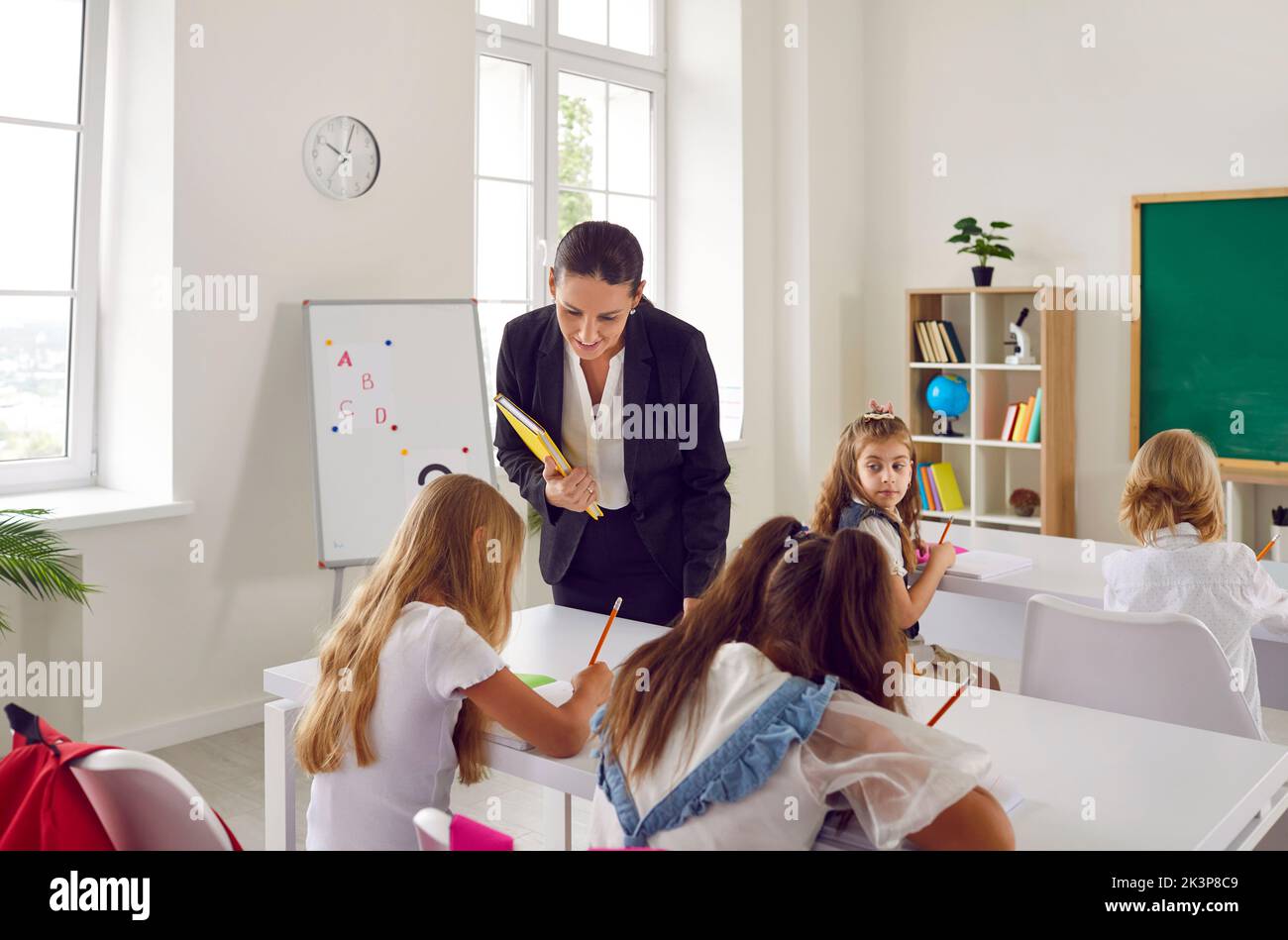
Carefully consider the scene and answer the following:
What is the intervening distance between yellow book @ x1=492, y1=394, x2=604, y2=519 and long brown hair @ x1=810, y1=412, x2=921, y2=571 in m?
0.63

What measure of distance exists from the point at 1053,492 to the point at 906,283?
1293 mm

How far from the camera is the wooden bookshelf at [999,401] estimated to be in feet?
17.2

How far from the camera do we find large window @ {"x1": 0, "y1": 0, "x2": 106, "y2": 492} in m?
3.76

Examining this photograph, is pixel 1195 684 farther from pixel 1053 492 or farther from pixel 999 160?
pixel 999 160

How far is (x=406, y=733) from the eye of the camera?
173cm

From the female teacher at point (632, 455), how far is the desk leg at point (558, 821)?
417 mm

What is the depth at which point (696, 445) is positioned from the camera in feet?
8.10

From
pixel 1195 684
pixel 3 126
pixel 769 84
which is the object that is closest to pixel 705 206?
pixel 769 84

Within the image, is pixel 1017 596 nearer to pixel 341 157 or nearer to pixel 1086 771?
pixel 1086 771

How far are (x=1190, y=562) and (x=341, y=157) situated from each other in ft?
9.92

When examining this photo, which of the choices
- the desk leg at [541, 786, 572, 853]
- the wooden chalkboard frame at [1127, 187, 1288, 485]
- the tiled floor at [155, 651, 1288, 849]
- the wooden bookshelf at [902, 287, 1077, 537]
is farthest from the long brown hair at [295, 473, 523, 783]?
the wooden bookshelf at [902, 287, 1077, 537]

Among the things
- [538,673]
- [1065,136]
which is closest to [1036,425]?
[1065,136]

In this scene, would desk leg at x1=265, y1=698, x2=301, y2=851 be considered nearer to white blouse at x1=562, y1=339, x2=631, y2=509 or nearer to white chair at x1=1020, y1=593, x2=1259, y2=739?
white blouse at x1=562, y1=339, x2=631, y2=509

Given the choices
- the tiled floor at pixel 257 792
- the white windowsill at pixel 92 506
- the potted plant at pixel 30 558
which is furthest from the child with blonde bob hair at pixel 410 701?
the white windowsill at pixel 92 506
